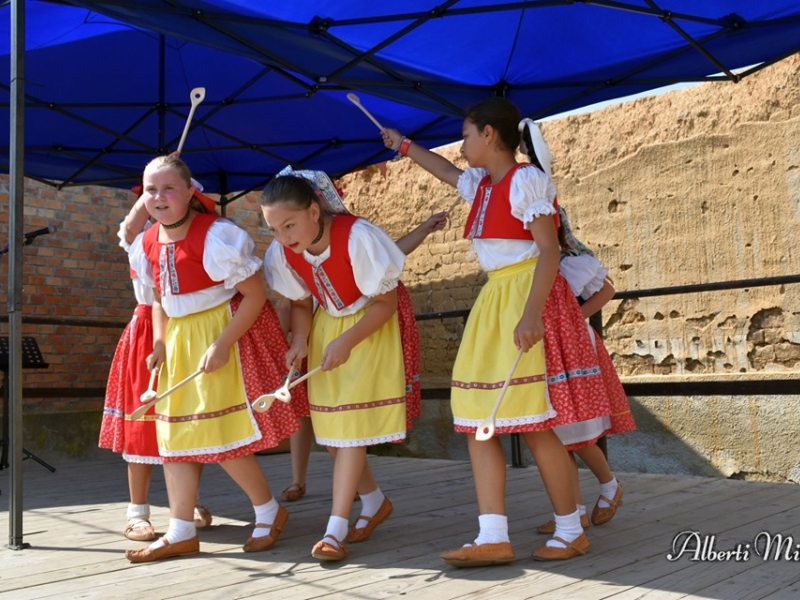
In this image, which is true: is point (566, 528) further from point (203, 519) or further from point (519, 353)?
point (203, 519)

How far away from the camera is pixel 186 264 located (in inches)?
107

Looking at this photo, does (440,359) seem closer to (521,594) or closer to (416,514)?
(416,514)

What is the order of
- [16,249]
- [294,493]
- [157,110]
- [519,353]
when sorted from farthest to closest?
[157,110]
[294,493]
[16,249]
[519,353]

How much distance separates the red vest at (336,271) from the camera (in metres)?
2.71

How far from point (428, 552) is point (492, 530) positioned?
0.34 m

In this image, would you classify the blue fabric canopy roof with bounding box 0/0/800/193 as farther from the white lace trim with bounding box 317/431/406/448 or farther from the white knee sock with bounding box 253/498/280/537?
the white knee sock with bounding box 253/498/280/537

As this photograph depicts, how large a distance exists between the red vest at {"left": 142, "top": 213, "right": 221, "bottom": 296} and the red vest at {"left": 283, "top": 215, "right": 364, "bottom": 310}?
280mm

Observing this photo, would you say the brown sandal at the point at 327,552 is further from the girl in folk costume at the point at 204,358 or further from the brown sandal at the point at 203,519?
the brown sandal at the point at 203,519

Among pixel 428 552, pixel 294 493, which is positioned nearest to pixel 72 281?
pixel 294 493

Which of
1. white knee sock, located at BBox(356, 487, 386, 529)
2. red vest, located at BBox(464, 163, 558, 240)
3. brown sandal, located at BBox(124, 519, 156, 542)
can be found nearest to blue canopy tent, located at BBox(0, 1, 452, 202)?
red vest, located at BBox(464, 163, 558, 240)

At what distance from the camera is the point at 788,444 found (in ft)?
17.9

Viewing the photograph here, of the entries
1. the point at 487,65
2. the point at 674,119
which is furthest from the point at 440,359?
the point at 487,65

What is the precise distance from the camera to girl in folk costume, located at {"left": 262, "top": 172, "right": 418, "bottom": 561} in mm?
2635

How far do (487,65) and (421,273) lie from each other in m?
4.31
